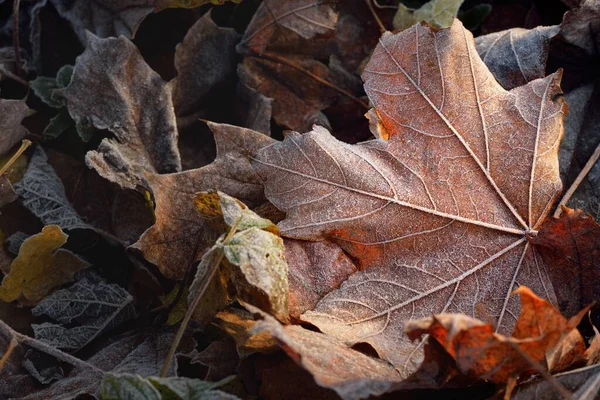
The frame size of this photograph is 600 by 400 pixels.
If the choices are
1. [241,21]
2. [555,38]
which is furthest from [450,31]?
[241,21]

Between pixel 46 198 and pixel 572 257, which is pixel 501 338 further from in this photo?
pixel 46 198

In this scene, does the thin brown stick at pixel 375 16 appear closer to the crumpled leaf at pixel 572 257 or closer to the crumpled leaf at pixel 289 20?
the crumpled leaf at pixel 289 20

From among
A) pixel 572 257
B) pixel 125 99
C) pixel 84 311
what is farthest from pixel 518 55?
pixel 84 311

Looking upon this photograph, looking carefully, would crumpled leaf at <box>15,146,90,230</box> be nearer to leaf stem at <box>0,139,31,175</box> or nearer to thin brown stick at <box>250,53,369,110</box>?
leaf stem at <box>0,139,31,175</box>

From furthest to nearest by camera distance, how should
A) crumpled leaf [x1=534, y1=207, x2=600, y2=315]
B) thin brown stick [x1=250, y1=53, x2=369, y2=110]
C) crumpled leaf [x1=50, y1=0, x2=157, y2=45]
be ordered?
thin brown stick [x1=250, y1=53, x2=369, y2=110] < crumpled leaf [x1=50, y1=0, x2=157, y2=45] < crumpled leaf [x1=534, y1=207, x2=600, y2=315]

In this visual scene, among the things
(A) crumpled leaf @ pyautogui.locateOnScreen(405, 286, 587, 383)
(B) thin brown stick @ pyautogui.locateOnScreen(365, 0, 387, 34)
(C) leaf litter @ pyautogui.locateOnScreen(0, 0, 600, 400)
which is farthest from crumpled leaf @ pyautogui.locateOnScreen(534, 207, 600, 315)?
(B) thin brown stick @ pyautogui.locateOnScreen(365, 0, 387, 34)

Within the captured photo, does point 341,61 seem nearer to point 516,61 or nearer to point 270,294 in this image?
point 516,61
